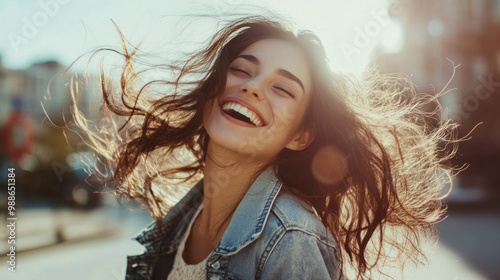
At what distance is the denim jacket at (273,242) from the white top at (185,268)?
213 millimetres

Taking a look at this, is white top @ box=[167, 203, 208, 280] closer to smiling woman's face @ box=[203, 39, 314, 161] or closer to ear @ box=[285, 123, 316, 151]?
smiling woman's face @ box=[203, 39, 314, 161]

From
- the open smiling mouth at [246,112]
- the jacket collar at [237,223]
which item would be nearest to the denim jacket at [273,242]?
the jacket collar at [237,223]

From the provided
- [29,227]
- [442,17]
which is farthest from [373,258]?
[442,17]

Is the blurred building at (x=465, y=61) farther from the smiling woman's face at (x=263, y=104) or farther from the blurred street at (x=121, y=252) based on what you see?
the smiling woman's face at (x=263, y=104)

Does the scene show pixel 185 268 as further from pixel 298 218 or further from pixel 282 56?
pixel 282 56

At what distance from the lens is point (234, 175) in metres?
2.41

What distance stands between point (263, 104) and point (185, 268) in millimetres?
944

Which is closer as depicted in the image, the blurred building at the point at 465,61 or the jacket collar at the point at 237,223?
the jacket collar at the point at 237,223

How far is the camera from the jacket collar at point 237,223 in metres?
1.98

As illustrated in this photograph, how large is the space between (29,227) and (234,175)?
37.6 ft

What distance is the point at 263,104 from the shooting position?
2.33 metres

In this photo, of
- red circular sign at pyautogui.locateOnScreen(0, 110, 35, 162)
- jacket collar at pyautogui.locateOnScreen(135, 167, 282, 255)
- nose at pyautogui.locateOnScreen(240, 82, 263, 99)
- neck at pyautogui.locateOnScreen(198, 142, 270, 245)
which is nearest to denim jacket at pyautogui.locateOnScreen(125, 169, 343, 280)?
jacket collar at pyautogui.locateOnScreen(135, 167, 282, 255)
